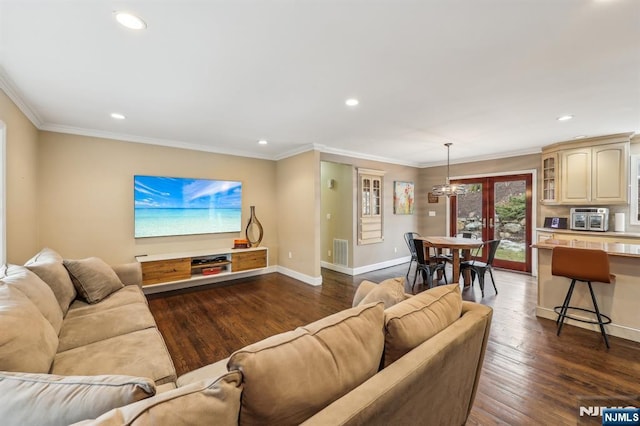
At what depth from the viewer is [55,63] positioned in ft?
6.89

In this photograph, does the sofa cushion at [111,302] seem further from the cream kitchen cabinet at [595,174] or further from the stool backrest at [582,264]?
the cream kitchen cabinet at [595,174]

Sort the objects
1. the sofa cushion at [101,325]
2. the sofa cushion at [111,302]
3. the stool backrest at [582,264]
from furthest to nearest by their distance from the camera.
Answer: the stool backrest at [582,264], the sofa cushion at [111,302], the sofa cushion at [101,325]

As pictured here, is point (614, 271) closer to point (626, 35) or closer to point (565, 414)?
point (565, 414)

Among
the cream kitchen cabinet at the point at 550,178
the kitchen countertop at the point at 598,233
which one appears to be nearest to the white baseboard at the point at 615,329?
the kitchen countertop at the point at 598,233

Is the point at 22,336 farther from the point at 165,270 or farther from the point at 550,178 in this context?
the point at 550,178

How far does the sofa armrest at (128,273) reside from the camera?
2934 millimetres

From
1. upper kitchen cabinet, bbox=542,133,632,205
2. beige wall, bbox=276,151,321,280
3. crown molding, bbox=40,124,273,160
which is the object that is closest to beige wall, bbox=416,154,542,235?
upper kitchen cabinet, bbox=542,133,632,205

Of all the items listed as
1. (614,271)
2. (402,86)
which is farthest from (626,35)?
(614,271)

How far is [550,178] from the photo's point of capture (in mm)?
4926

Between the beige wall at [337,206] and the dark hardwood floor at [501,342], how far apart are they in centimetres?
128

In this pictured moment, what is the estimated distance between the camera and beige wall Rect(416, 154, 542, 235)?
5328 millimetres

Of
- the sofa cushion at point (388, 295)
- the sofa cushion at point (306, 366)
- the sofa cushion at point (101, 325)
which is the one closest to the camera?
the sofa cushion at point (306, 366)

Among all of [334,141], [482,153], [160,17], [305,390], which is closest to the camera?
[305,390]

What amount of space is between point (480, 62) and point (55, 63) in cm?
331
